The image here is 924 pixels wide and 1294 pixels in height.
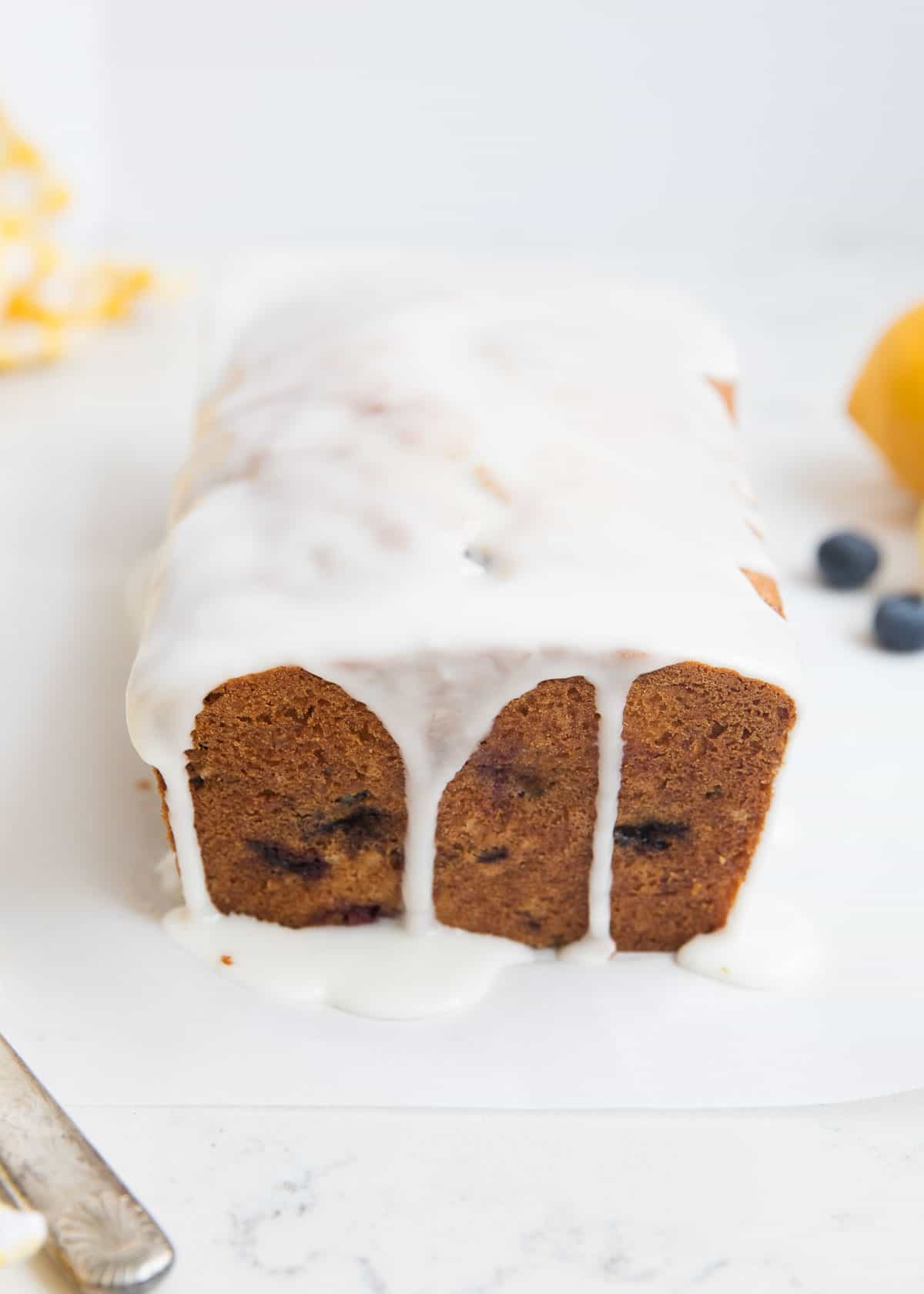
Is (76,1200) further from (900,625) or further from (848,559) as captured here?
(848,559)

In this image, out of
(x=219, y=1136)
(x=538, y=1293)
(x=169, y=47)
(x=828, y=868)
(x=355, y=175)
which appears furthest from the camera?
(x=355, y=175)

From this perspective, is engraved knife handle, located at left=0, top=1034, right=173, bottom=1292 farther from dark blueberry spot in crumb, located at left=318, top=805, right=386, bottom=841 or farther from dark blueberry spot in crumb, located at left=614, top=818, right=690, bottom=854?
dark blueberry spot in crumb, located at left=614, top=818, right=690, bottom=854

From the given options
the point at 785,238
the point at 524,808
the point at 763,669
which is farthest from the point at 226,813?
the point at 785,238

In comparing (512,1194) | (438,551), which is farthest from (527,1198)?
(438,551)

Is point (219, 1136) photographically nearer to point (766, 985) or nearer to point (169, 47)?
point (766, 985)

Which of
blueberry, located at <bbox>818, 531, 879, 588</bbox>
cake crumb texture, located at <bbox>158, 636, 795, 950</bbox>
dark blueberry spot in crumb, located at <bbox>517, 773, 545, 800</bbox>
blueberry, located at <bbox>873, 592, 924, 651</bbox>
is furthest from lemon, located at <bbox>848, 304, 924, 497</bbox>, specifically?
dark blueberry spot in crumb, located at <bbox>517, 773, 545, 800</bbox>

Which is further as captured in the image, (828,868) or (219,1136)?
(828,868)

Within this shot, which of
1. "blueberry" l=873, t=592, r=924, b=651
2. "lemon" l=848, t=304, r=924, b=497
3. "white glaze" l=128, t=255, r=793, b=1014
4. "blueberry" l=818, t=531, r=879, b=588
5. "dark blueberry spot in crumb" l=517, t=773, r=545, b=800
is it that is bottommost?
"blueberry" l=873, t=592, r=924, b=651
